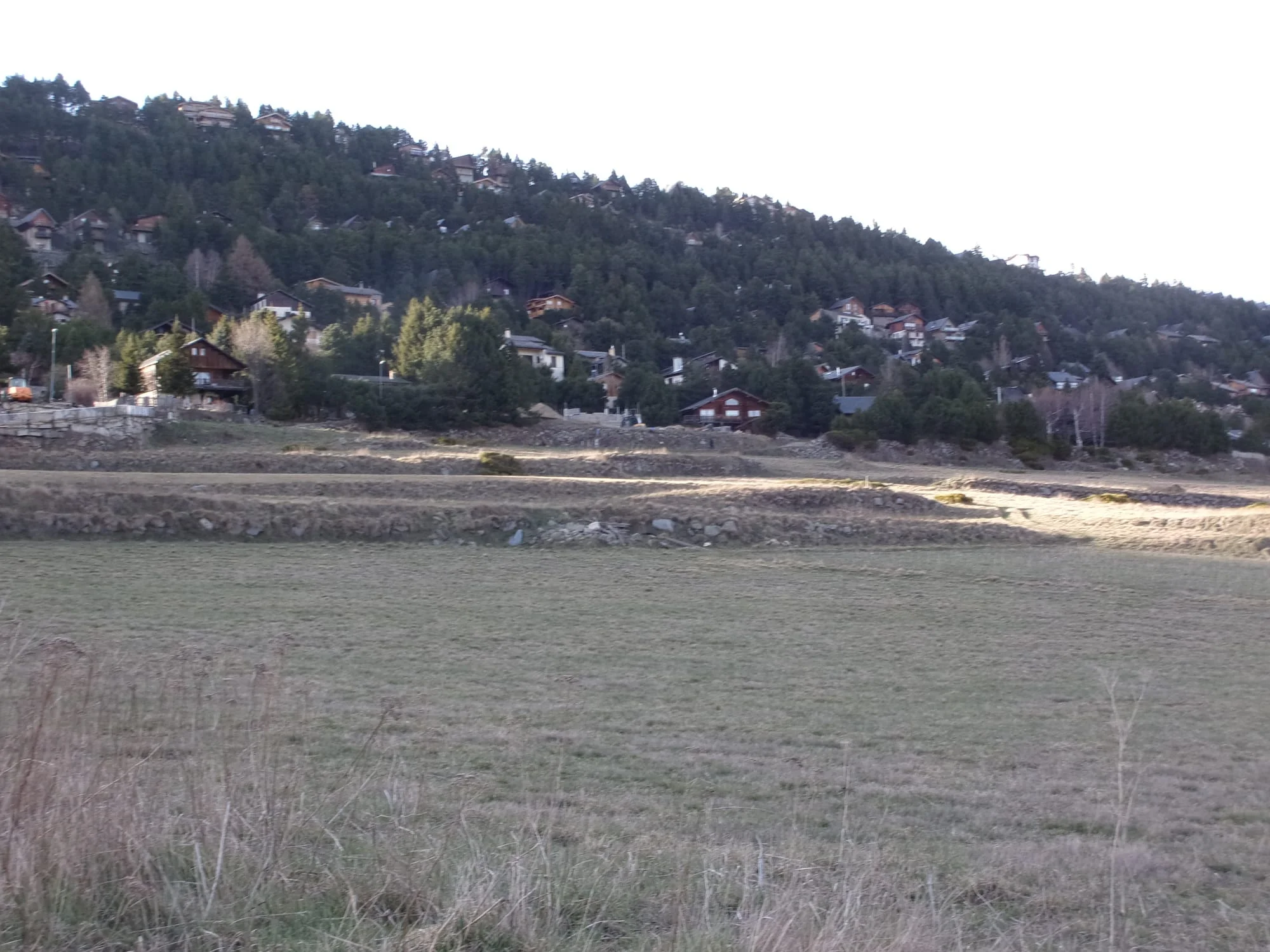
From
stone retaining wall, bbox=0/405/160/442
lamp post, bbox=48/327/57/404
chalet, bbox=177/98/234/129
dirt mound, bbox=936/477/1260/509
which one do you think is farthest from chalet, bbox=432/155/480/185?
dirt mound, bbox=936/477/1260/509

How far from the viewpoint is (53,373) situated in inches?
2349

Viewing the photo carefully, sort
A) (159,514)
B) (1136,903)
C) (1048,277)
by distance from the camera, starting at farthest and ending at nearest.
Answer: (1048,277) < (159,514) < (1136,903)

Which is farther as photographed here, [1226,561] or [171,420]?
[171,420]

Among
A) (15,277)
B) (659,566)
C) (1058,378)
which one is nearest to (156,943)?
(659,566)

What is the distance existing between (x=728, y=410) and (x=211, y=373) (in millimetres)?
37592

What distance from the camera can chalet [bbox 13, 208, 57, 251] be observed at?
111 meters

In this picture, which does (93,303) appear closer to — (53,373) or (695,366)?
(53,373)

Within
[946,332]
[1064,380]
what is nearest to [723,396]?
[1064,380]

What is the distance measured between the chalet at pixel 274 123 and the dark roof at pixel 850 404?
11647 centimetres

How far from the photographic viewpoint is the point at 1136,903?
534cm

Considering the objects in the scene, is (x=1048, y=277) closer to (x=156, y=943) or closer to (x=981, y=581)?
(x=981, y=581)

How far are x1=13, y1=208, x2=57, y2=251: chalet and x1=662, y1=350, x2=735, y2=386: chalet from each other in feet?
223

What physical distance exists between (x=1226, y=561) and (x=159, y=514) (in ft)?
85.2

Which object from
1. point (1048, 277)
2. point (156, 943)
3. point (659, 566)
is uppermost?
point (1048, 277)
